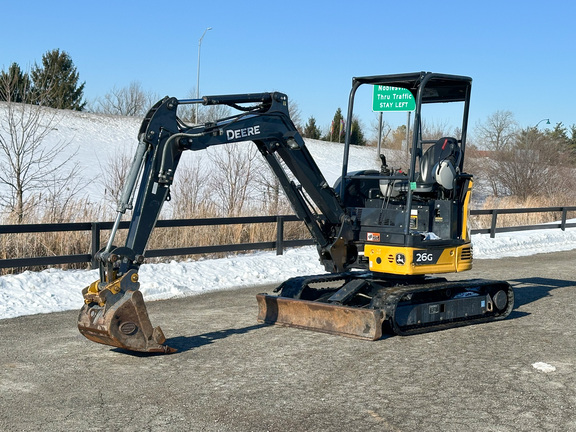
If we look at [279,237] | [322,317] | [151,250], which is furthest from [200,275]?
[322,317]

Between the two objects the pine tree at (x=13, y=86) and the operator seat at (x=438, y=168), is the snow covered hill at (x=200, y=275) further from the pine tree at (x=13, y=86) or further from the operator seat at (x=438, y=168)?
the pine tree at (x=13, y=86)

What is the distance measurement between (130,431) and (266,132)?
425cm

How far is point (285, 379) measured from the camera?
274 inches

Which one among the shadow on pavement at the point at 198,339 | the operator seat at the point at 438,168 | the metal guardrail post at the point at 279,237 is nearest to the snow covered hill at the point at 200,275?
the metal guardrail post at the point at 279,237

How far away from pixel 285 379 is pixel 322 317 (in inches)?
80.8

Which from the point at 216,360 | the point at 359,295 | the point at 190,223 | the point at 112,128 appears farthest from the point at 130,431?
the point at 112,128

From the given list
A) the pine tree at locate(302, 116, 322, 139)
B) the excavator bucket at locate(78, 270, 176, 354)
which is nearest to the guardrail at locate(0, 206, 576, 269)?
the excavator bucket at locate(78, 270, 176, 354)

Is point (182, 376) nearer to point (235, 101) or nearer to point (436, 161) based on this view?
point (235, 101)

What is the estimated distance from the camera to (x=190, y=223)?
14.8 m

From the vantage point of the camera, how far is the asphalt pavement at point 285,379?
578 cm

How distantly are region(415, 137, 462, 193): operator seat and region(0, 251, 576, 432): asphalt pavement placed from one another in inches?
71.8

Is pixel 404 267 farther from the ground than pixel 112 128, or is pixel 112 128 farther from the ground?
pixel 112 128

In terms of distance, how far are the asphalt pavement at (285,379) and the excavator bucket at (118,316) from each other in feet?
0.84

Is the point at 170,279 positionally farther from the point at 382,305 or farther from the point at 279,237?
the point at 382,305
